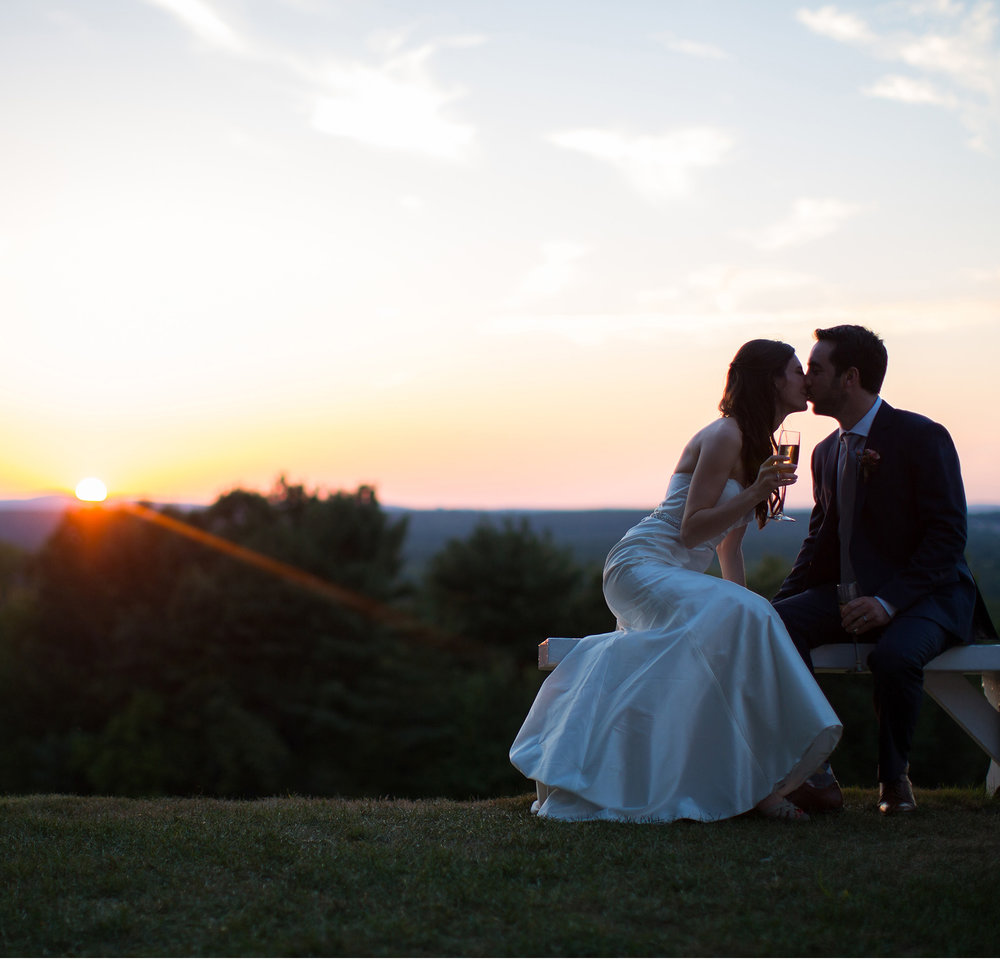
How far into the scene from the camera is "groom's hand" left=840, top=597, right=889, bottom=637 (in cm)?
585

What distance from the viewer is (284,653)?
37.2 m

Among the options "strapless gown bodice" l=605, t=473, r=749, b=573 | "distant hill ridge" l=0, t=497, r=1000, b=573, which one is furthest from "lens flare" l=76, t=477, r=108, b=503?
"strapless gown bodice" l=605, t=473, r=749, b=573

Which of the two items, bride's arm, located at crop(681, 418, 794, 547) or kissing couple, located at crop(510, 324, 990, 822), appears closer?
kissing couple, located at crop(510, 324, 990, 822)

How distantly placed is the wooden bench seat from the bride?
195mm

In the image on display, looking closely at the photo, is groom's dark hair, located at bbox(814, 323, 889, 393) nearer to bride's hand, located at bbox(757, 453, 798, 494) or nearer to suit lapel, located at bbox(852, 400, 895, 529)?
suit lapel, located at bbox(852, 400, 895, 529)

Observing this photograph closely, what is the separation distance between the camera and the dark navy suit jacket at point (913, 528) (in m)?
5.93

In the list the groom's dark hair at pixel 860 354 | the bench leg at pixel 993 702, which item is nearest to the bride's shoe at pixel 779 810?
the bench leg at pixel 993 702

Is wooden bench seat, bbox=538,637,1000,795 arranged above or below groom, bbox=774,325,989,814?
below

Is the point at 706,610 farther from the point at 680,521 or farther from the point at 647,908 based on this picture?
the point at 647,908

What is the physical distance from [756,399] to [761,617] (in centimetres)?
140

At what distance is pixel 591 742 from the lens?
552cm

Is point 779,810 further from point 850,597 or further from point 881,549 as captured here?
point 881,549

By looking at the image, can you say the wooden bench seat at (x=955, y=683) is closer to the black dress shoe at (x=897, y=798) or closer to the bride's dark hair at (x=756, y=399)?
the black dress shoe at (x=897, y=798)

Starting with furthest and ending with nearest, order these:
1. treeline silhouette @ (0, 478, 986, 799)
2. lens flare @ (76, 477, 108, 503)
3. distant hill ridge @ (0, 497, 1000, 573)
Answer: lens flare @ (76, 477, 108, 503) < distant hill ridge @ (0, 497, 1000, 573) < treeline silhouette @ (0, 478, 986, 799)
